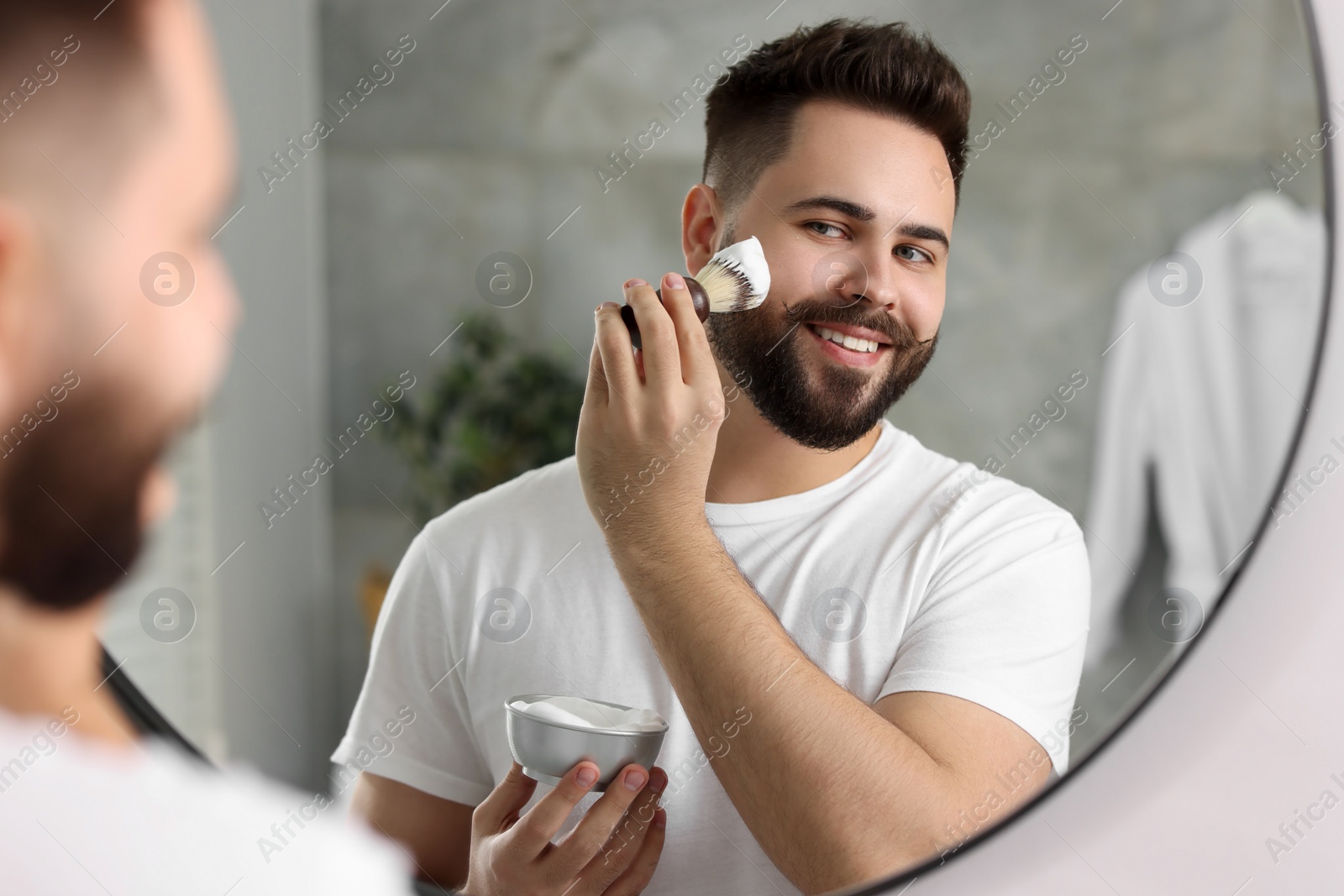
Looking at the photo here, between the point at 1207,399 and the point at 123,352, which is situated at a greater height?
the point at 123,352

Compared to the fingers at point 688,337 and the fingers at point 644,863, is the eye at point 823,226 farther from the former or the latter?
the fingers at point 644,863

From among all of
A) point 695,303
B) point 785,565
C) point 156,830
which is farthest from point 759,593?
point 156,830

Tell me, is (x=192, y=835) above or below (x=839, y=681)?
above

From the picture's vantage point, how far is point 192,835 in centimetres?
40

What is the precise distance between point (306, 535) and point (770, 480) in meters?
0.19

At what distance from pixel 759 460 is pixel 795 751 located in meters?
0.11

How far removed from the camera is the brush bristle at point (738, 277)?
36 cm

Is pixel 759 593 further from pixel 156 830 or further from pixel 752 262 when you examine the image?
pixel 156 830

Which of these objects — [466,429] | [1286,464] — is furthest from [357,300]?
[1286,464]

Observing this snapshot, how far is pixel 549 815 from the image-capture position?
370 millimetres

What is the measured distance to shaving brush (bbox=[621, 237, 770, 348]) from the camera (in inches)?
14.4

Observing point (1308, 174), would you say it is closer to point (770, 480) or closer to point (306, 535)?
point (770, 480)

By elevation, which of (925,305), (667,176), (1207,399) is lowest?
(1207,399)

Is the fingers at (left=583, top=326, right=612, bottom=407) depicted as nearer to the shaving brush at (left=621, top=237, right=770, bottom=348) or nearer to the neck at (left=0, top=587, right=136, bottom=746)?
the shaving brush at (left=621, top=237, right=770, bottom=348)
